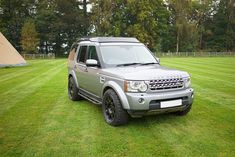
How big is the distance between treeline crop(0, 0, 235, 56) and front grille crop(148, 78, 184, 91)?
155 ft

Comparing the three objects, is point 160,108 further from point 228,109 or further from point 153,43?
point 153,43

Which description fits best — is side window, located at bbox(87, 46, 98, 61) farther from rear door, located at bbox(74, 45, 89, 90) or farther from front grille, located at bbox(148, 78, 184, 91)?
front grille, located at bbox(148, 78, 184, 91)

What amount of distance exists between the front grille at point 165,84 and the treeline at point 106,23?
47093 millimetres

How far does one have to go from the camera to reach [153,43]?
55875mm

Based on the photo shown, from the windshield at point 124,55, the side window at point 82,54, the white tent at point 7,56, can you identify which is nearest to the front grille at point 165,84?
the windshield at point 124,55

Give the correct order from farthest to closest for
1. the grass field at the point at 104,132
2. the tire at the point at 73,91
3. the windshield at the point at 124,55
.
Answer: the tire at the point at 73,91
the windshield at the point at 124,55
the grass field at the point at 104,132

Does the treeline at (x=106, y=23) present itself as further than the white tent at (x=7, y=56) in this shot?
Yes

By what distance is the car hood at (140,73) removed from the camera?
5.89 metres

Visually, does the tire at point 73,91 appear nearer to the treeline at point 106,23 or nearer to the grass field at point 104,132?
the grass field at point 104,132

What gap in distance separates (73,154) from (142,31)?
51.2m

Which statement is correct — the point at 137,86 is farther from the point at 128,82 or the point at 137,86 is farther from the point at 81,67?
the point at 81,67

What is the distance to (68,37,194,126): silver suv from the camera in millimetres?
5852

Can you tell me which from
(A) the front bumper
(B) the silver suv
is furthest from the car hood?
(A) the front bumper

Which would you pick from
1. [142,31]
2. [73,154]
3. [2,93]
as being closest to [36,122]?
[73,154]
